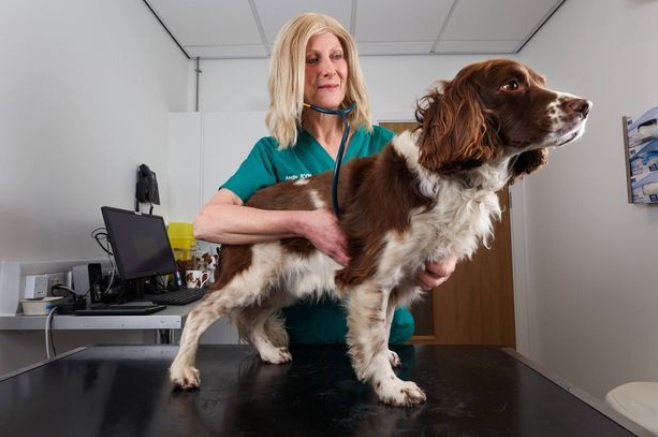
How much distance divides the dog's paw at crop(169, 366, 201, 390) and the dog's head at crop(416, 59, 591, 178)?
2.90 feet

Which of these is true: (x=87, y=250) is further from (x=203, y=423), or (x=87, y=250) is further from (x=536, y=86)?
(x=536, y=86)

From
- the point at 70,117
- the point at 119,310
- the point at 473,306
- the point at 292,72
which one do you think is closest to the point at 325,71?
the point at 292,72

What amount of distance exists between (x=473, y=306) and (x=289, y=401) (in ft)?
11.4

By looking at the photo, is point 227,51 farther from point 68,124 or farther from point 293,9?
point 68,124

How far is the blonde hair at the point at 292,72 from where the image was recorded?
1.54 m

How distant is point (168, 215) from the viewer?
3.95m

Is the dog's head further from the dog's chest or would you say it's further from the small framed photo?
the small framed photo

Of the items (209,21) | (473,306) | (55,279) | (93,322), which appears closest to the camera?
(93,322)

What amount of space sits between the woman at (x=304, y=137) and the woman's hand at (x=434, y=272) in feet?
0.12

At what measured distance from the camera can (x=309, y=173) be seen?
65.1 inches

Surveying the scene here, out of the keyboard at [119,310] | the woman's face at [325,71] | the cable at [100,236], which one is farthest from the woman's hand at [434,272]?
the cable at [100,236]

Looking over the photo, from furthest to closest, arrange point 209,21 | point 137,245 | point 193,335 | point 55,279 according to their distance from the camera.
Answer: point 209,21
point 137,245
point 55,279
point 193,335

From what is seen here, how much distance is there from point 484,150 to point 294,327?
1039 mm

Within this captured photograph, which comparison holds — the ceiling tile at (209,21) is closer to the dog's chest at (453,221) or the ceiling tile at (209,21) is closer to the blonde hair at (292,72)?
the blonde hair at (292,72)
